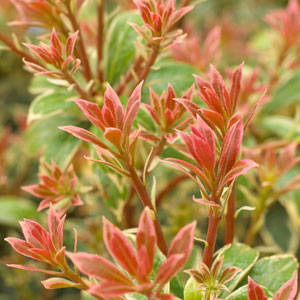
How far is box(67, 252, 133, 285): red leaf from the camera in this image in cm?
38

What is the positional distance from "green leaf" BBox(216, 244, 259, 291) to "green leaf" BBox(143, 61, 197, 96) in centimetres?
30

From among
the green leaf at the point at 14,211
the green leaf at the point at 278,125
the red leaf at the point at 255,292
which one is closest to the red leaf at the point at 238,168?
the red leaf at the point at 255,292

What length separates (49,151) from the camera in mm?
816

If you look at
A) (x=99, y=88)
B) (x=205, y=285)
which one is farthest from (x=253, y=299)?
(x=99, y=88)

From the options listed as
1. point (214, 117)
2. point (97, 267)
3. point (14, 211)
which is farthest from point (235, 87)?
point (14, 211)

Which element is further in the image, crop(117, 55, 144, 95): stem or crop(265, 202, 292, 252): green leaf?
crop(265, 202, 292, 252): green leaf

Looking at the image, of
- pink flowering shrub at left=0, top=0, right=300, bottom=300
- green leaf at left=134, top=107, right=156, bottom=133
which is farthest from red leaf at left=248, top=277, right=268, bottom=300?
green leaf at left=134, top=107, right=156, bottom=133

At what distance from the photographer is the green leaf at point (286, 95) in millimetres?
1050

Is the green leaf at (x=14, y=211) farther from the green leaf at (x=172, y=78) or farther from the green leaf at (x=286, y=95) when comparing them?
the green leaf at (x=286, y=95)

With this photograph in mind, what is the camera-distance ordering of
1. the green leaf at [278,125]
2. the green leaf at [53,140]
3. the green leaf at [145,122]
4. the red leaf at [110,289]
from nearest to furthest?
the red leaf at [110,289], the green leaf at [145,122], the green leaf at [53,140], the green leaf at [278,125]

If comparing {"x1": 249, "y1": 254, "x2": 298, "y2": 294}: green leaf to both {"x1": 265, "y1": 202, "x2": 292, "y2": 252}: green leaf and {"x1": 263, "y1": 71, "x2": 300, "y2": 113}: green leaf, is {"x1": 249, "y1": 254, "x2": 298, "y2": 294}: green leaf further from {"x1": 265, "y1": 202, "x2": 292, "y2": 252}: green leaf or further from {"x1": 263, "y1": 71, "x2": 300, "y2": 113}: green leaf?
{"x1": 263, "y1": 71, "x2": 300, "y2": 113}: green leaf

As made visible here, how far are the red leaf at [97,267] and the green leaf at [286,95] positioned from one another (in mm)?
792

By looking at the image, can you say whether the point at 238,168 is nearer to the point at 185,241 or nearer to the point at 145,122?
the point at 185,241

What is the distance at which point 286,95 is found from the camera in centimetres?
107
